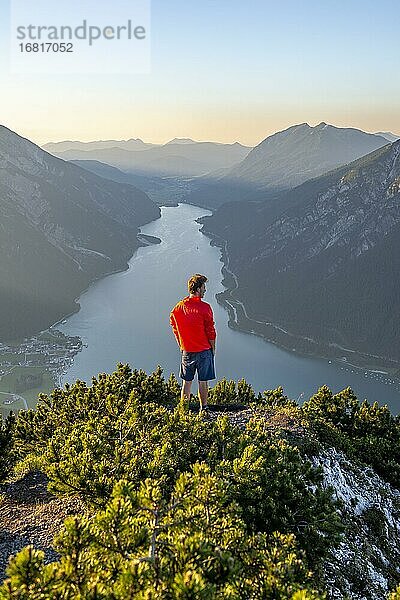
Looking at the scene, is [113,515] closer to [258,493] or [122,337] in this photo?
[258,493]

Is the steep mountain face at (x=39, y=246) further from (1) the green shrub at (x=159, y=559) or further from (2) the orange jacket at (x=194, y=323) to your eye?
(1) the green shrub at (x=159, y=559)

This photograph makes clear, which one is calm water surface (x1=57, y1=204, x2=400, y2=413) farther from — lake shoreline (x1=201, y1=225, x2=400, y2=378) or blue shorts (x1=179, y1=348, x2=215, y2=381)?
blue shorts (x1=179, y1=348, x2=215, y2=381)

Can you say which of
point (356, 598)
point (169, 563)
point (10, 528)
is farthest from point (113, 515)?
point (356, 598)

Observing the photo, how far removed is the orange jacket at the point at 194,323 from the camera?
9.72m

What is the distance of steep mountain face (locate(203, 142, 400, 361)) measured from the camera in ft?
411

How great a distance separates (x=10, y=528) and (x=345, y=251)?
16258 centimetres

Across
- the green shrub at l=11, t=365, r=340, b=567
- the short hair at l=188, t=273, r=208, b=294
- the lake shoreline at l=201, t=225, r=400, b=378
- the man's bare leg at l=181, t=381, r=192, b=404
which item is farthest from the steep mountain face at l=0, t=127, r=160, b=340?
the green shrub at l=11, t=365, r=340, b=567

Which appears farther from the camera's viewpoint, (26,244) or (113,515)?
(26,244)

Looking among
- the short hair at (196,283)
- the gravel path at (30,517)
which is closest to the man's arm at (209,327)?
the short hair at (196,283)

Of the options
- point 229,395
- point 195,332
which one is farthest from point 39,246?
point 195,332

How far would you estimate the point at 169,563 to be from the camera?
11.8ft

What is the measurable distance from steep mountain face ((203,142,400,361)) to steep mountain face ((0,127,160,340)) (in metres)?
48.1

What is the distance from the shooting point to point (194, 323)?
9.85 meters

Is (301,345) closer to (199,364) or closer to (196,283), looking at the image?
(199,364)
